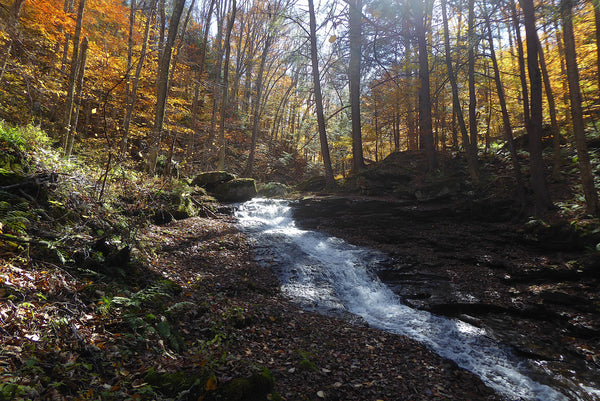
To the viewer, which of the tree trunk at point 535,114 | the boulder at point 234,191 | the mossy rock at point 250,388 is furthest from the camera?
the boulder at point 234,191

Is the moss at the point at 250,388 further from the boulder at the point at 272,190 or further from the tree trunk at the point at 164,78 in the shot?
the boulder at the point at 272,190

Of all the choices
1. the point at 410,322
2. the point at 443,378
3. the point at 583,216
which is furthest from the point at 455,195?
the point at 443,378

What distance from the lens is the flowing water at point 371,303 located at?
4211 millimetres

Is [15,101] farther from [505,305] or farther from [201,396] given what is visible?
[505,305]

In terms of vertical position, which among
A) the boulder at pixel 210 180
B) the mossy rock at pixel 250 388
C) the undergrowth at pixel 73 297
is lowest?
the mossy rock at pixel 250 388

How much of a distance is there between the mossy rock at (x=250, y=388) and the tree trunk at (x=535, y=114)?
976cm

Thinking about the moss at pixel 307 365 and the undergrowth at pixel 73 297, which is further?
the moss at pixel 307 365

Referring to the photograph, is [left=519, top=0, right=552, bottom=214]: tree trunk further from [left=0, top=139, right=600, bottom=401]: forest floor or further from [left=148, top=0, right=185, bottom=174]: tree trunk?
[left=148, top=0, right=185, bottom=174]: tree trunk

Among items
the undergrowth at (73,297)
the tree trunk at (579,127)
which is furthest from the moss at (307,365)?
the tree trunk at (579,127)

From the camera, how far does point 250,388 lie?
9.47 feet

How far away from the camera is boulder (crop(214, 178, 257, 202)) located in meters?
14.2

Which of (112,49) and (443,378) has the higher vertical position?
(112,49)

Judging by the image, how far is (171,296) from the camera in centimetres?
457

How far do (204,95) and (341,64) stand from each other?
13.6 metres
